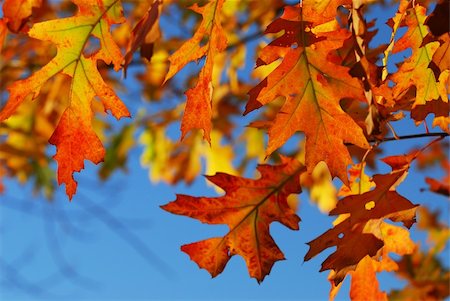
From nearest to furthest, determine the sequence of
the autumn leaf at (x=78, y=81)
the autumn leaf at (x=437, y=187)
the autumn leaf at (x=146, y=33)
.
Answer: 1. the autumn leaf at (x=146, y=33)
2. the autumn leaf at (x=78, y=81)
3. the autumn leaf at (x=437, y=187)

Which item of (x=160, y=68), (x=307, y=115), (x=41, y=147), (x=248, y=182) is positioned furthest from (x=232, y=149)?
(x=307, y=115)

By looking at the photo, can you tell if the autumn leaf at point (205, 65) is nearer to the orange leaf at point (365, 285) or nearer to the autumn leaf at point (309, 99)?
the autumn leaf at point (309, 99)

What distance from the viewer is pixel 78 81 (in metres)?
1.08

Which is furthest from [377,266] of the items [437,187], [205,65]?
[205,65]

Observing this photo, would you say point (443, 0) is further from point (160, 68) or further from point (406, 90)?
point (160, 68)

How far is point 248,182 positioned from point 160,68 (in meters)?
2.65

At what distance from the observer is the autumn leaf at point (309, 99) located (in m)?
0.98

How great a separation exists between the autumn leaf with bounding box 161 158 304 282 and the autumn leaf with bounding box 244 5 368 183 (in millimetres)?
219

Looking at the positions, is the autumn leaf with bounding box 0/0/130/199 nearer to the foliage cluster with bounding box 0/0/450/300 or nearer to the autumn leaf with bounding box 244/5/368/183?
the foliage cluster with bounding box 0/0/450/300

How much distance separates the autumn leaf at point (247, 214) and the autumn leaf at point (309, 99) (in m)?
0.22

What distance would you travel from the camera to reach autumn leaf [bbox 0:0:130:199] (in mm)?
1046

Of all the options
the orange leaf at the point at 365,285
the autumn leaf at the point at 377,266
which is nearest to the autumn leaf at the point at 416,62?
the autumn leaf at the point at 377,266

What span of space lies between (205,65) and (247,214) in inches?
13.2

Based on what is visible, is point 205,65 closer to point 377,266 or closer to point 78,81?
point 78,81
